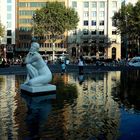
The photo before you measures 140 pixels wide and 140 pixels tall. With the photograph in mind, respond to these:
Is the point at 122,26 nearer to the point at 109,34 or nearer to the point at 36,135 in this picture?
the point at 109,34

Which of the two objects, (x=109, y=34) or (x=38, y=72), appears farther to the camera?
(x=109, y=34)

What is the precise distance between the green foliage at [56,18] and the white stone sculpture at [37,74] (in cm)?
7317

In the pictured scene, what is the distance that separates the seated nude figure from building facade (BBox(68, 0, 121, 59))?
8822 cm

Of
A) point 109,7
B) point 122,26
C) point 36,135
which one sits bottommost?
point 36,135

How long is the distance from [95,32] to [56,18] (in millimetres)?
22077

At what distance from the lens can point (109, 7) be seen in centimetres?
11294

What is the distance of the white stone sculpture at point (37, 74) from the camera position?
19562 mm

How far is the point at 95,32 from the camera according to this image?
11269 cm

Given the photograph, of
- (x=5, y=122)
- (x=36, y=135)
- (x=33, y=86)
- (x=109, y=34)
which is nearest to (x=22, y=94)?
(x=33, y=86)

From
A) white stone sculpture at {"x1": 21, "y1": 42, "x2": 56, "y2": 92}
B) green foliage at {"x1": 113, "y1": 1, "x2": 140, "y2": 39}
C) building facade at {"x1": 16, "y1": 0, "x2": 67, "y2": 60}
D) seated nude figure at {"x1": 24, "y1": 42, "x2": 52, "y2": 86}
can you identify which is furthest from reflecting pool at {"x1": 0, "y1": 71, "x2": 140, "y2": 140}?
building facade at {"x1": 16, "y1": 0, "x2": 67, "y2": 60}

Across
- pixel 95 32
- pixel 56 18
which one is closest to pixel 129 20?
pixel 56 18

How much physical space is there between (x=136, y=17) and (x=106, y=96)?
193ft

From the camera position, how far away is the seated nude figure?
19625 millimetres

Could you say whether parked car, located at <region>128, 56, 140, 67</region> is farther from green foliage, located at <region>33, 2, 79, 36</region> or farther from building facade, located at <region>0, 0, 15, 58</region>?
building facade, located at <region>0, 0, 15, 58</region>
